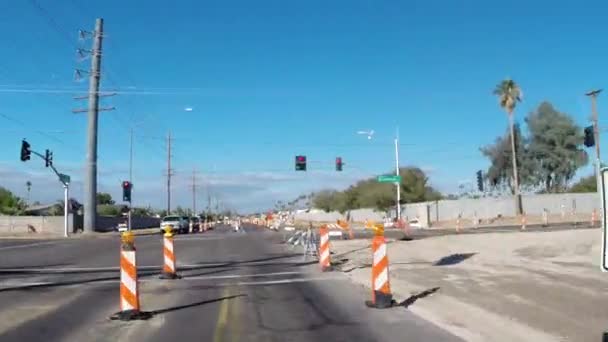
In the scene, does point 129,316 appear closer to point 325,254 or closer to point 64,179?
point 325,254

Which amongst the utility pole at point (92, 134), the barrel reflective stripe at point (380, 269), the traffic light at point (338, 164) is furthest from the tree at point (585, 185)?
the barrel reflective stripe at point (380, 269)

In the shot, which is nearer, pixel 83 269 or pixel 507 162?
pixel 83 269

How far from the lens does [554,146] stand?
8500cm

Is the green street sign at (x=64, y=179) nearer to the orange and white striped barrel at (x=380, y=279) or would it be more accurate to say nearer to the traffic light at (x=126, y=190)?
the traffic light at (x=126, y=190)

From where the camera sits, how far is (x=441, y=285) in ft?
51.4

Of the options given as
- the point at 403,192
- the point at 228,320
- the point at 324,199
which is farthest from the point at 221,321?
the point at 324,199

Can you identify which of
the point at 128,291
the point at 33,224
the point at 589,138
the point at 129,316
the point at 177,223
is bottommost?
the point at 129,316

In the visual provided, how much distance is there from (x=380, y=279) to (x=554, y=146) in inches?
3065

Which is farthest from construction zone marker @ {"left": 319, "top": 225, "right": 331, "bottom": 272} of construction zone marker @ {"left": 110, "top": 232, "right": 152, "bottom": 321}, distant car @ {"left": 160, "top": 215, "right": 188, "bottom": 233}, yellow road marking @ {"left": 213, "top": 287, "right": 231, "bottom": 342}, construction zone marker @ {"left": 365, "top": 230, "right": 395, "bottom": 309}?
distant car @ {"left": 160, "top": 215, "right": 188, "bottom": 233}

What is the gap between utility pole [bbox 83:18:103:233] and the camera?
199ft

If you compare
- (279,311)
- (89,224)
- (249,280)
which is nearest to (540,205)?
(89,224)

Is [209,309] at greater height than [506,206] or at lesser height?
lesser

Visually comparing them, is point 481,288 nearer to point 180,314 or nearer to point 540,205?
point 180,314

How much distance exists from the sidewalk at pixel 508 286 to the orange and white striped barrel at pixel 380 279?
1.99 ft
